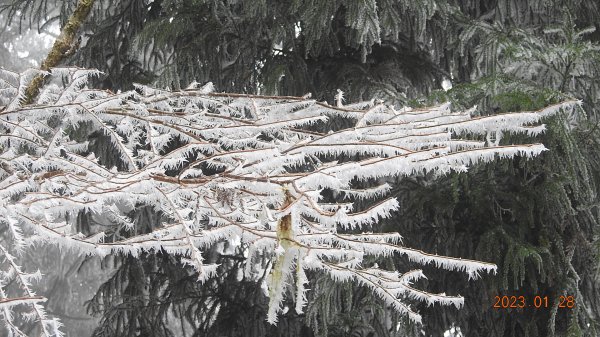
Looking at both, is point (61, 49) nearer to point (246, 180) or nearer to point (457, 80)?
point (246, 180)

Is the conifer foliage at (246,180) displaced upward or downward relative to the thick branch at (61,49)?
downward

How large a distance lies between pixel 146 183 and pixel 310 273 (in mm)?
2623

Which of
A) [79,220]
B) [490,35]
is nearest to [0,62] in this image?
[79,220]

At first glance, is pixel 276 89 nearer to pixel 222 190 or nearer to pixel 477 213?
pixel 477 213

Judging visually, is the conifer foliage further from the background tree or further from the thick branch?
the background tree
